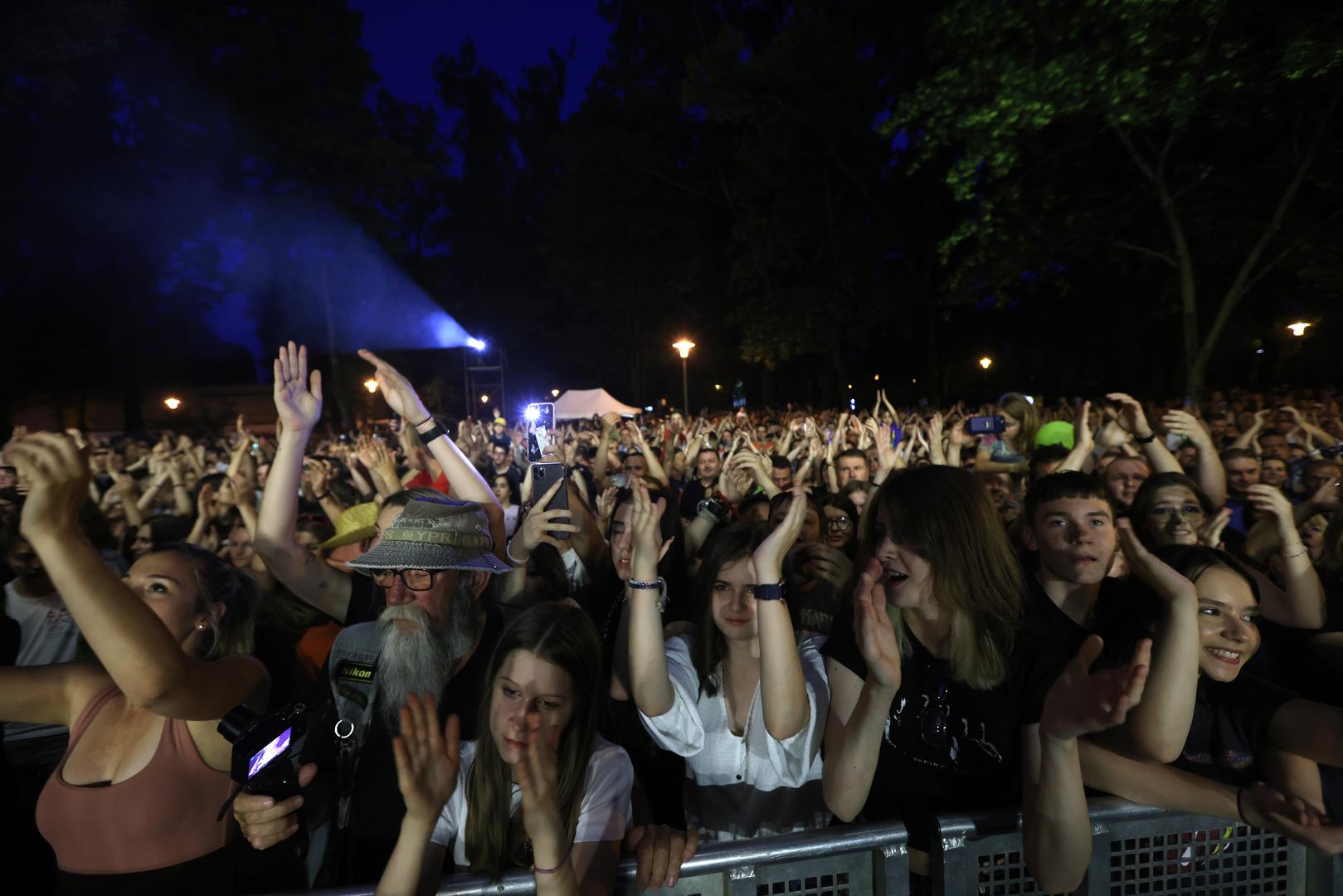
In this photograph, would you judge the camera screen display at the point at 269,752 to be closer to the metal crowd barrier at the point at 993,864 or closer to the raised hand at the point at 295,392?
the metal crowd barrier at the point at 993,864

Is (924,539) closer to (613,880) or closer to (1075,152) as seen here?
(613,880)

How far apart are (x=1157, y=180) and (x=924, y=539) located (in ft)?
47.5

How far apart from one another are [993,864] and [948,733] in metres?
0.34

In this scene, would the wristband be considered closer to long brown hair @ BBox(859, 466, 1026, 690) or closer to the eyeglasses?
long brown hair @ BBox(859, 466, 1026, 690)

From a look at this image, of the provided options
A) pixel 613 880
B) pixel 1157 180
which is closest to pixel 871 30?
pixel 1157 180

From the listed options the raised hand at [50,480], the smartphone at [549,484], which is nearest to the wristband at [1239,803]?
the smartphone at [549,484]

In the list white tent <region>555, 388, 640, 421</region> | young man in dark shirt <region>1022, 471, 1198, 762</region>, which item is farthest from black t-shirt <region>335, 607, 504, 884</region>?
white tent <region>555, 388, 640, 421</region>

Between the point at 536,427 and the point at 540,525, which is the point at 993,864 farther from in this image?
the point at 536,427

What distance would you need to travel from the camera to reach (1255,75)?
1145 cm

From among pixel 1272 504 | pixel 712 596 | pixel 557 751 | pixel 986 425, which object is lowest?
pixel 557 751

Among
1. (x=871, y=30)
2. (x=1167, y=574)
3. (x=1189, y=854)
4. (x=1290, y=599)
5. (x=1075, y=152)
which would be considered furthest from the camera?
(x=871, y=30)

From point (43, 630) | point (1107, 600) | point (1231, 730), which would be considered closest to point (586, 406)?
point (43, 630)

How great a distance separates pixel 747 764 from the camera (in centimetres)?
238

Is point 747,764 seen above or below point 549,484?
below
